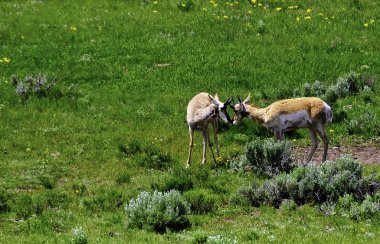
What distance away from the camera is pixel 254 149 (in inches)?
704

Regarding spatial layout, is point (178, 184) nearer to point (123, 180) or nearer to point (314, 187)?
point (123, 180)

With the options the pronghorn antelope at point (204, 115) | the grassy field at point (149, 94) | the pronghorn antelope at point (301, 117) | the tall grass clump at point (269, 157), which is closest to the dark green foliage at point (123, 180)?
the grassy field at point (149, 94)

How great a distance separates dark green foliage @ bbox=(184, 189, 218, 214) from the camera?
15.3 meters

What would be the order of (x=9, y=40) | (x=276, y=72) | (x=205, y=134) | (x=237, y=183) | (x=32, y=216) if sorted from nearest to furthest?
(x=32, y=216) < (x=237, y=183) < (x=205, y=134) < (x=276, y=72) < (x=9, y=40)

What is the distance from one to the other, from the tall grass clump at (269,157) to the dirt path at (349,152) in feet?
3.45

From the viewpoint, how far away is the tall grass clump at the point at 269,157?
17.5 m

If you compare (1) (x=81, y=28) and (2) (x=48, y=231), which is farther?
(1) (x=81, y=28)

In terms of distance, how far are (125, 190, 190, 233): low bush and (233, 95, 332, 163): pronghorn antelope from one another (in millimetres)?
4803

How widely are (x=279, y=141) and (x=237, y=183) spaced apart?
171 cm

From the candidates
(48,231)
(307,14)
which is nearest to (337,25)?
(307,14)

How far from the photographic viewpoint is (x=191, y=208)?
1539cm

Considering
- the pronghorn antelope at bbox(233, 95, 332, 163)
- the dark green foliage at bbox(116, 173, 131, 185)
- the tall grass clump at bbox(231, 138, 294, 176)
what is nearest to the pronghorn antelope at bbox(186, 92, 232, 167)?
the tall grass clump at bbox(231, 138, 294, 176)

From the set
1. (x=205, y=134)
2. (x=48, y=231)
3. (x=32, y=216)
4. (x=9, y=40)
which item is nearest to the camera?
(x=48, y=231)

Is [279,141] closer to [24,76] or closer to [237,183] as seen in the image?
[237,183]
